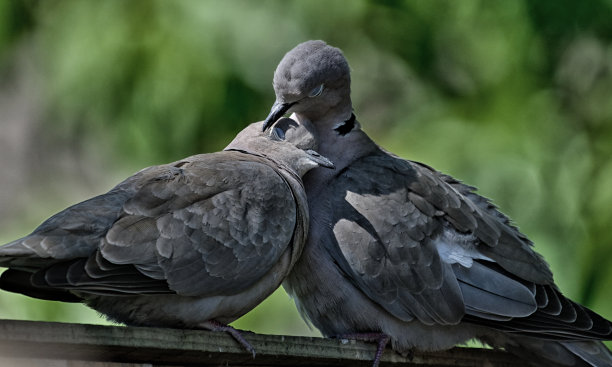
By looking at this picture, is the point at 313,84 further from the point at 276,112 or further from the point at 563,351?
the point at 563,351

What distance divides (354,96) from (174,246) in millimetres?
2509

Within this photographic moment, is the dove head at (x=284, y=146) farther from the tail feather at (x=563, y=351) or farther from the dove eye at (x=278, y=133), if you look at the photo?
the tail feather at (x=563, y=351)

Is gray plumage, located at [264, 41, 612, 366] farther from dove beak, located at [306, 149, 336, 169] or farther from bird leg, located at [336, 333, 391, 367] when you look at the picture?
dove beak, located at [306, 149, 336, 169]

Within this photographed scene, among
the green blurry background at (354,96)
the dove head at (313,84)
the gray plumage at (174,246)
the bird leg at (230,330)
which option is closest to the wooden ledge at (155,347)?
the bird leg at (230,330)

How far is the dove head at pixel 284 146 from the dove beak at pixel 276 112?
0.12 ft

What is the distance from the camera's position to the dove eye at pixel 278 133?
3.37m

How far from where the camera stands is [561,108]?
16.3 ft

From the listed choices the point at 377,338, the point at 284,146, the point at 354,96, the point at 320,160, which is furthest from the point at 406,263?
the point at 354,96

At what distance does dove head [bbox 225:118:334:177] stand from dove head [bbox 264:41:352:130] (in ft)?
0.19

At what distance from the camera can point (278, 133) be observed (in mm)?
3424

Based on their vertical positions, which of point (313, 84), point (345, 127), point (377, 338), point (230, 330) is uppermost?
point (313, 84)

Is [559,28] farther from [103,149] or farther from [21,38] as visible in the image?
[21,38]

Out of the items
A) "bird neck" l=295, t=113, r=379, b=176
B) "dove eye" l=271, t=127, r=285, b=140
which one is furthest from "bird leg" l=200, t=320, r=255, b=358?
"bird neck" l=295, t=113, r=379, b=176

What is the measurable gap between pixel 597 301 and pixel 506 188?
0.75 meters
